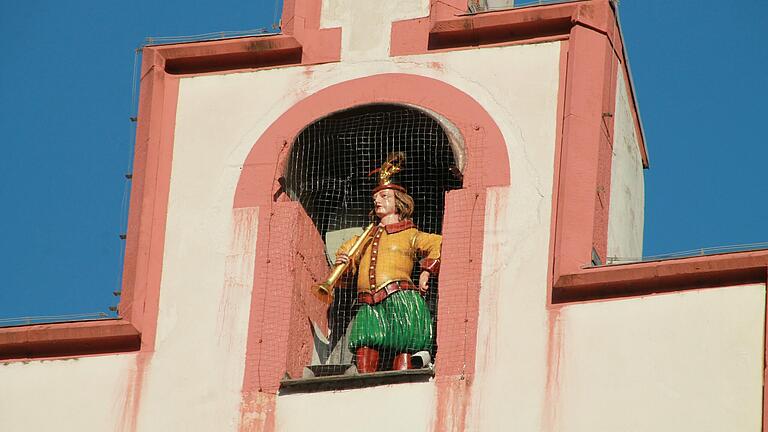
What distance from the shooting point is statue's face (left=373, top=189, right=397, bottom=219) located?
23375 millimetres

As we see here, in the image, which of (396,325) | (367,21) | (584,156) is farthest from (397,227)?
(584,156)

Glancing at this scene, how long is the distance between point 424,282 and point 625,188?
1.96m

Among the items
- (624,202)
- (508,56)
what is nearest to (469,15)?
(508,56)

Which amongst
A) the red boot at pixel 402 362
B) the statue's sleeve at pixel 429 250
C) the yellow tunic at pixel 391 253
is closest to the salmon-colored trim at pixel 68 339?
the yellow tunic at pixel 391 253

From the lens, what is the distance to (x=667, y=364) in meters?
20.8

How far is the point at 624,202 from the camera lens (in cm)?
2342

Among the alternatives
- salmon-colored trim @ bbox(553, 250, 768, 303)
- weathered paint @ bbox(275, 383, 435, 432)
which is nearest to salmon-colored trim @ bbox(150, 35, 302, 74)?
weathered paint @ bbox(275, 383, 435, 432)

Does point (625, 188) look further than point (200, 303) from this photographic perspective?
Yes

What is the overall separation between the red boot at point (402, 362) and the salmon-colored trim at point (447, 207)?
1.91ft

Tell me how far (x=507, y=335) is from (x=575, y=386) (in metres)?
0.78

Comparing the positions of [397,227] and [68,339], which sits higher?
[397,227]

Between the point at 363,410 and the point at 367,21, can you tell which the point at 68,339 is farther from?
the point at 367,21

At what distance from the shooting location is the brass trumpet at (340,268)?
22875mm

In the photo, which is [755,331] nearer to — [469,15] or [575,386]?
[575,386]
